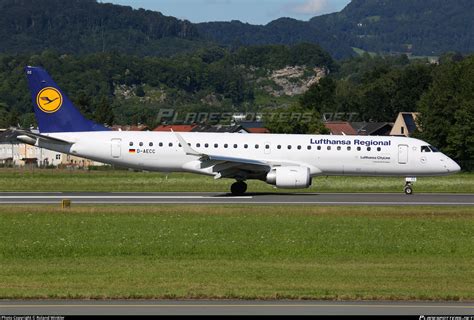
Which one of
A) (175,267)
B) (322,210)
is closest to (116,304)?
(175,267)

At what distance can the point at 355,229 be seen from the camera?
1186 inches

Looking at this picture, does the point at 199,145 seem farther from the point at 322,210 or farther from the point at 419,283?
the point at 419,283

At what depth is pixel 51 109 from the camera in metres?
46.1

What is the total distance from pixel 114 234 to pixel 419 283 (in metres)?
10.8

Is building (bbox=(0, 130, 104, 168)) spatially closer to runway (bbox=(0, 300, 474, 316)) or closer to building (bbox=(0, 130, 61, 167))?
building (bbox=(0, 130, 61, 167))

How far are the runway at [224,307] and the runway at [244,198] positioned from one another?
21310mm

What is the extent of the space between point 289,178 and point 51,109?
39.4ft

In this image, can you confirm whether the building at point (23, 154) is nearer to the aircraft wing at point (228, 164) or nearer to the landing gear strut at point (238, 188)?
the landing gear strut at point (238, 188)

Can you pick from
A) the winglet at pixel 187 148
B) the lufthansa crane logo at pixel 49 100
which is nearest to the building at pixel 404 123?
the winglet at pixel 187 148

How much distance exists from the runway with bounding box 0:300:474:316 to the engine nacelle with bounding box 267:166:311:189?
2406 cm

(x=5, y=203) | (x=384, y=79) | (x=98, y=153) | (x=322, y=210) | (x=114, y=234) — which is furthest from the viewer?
(x=384, y=79)

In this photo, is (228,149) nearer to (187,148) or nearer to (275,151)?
(275,151)

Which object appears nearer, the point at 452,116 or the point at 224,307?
the point at 224,307

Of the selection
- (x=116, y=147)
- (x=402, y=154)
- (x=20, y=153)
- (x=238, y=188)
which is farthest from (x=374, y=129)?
(x=116, y=147)
